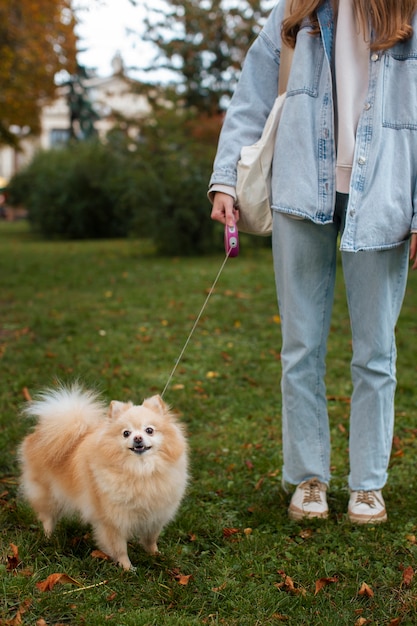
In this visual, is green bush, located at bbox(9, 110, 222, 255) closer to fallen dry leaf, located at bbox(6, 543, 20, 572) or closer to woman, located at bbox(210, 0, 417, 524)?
woman, located at bbox(210, 0, 417, 524)

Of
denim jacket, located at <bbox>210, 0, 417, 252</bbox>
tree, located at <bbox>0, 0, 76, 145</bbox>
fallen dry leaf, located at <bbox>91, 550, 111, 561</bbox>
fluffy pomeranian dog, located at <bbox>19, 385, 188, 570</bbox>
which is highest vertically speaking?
tree, located at <bbox>0, 0, 76, 145</bbox>

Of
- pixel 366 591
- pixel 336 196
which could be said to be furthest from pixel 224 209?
pixel 366 591

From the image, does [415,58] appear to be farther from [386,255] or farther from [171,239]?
[171,239]

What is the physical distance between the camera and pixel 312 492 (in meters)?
2.99

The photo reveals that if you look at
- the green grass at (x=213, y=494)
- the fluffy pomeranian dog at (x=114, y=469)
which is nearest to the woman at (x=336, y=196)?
the green grass at (x=213, y=494)

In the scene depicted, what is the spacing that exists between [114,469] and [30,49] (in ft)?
38.6

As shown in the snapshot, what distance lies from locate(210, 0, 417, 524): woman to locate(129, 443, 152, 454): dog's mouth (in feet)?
2.48

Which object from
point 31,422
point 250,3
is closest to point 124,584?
point 31,422

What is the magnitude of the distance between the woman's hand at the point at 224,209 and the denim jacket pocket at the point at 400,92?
684 millimetres

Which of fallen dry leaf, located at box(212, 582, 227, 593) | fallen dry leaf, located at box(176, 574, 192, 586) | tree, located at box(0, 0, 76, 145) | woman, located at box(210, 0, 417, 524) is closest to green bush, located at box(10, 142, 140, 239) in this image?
tree, located at box(0, 0, 76, 145)

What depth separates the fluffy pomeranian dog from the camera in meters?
2.46

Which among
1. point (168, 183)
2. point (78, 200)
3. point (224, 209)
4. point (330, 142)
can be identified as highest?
point (330, 142)

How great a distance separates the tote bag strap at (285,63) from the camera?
278cm

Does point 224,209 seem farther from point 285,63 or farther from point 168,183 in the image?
point 168,183
